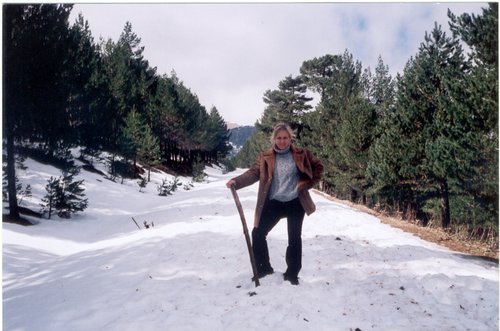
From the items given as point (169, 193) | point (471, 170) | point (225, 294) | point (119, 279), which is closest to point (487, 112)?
point (471, 170)

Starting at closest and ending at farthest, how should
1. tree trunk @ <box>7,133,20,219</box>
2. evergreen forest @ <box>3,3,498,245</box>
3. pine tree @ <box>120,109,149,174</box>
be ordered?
evergreen forest @ <box>3,3,498,245</box>
tree trunk @ <box>7,133,20,219</box>
pine tree @ <box>120,109,149,174</box>

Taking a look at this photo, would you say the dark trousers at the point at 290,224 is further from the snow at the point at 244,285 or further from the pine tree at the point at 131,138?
the pine tree at the point at 131,138

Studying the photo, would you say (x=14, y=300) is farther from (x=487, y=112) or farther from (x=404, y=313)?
Answer: (x=487, y=112)

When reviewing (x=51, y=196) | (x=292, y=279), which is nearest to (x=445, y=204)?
(x=292, y=279)

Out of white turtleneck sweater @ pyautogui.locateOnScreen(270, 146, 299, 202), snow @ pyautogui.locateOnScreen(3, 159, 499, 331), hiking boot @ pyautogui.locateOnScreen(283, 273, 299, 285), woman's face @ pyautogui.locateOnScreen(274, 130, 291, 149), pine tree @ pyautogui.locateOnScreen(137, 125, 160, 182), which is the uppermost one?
pine tree @ pyautogui.locateOnScreen(137, 125, 160, 182)

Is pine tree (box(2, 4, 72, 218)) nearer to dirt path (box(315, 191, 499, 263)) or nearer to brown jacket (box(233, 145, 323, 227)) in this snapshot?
brown jacket (box(233, 145, 323, 227))

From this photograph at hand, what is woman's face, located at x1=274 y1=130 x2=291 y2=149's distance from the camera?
15.3 feet

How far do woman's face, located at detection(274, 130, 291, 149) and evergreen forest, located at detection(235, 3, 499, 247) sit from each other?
15.4ft

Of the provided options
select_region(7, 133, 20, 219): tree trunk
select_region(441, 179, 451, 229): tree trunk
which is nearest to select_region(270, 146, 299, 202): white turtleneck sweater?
select_region(441, 179, 451, 229): tree trunk

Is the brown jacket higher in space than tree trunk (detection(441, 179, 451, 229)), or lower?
higher

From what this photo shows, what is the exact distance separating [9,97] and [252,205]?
343 inches

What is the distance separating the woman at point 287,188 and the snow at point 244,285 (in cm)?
60

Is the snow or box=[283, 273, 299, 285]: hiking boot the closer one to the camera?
the snow

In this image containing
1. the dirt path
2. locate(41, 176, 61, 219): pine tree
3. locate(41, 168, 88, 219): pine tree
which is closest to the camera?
the dirt path
